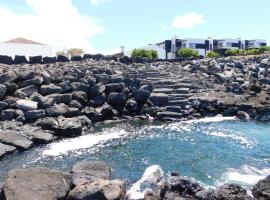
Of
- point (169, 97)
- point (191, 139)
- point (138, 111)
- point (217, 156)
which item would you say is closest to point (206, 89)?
point (169, 97)

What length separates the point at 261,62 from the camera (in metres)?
67.9

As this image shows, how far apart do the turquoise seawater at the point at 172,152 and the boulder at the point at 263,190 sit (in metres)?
3.00

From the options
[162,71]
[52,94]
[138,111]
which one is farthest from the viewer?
[162,71]

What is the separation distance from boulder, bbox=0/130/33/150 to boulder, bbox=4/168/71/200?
397 inches

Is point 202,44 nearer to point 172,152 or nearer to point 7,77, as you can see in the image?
point 7,77

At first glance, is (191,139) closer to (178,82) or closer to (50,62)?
(178,82)

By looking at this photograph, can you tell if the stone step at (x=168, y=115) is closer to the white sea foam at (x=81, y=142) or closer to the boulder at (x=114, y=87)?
the boulder at (x=114, y=87)

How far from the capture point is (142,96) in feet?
137

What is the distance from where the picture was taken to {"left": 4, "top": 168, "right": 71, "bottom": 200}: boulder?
15.4m

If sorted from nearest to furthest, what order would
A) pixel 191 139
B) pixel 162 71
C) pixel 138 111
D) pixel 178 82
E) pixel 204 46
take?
pixel 191 139 < pixel 138 111 < pixel 178 82 < pixel 162 71 < pixel 204 46

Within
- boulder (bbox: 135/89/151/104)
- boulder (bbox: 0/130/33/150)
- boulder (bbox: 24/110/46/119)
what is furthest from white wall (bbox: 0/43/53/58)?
boulder (bbox: 0/130/33/150)

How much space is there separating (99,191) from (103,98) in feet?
83.1

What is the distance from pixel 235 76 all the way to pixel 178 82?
11.6 metres

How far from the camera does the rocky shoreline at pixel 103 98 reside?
31109 mm
